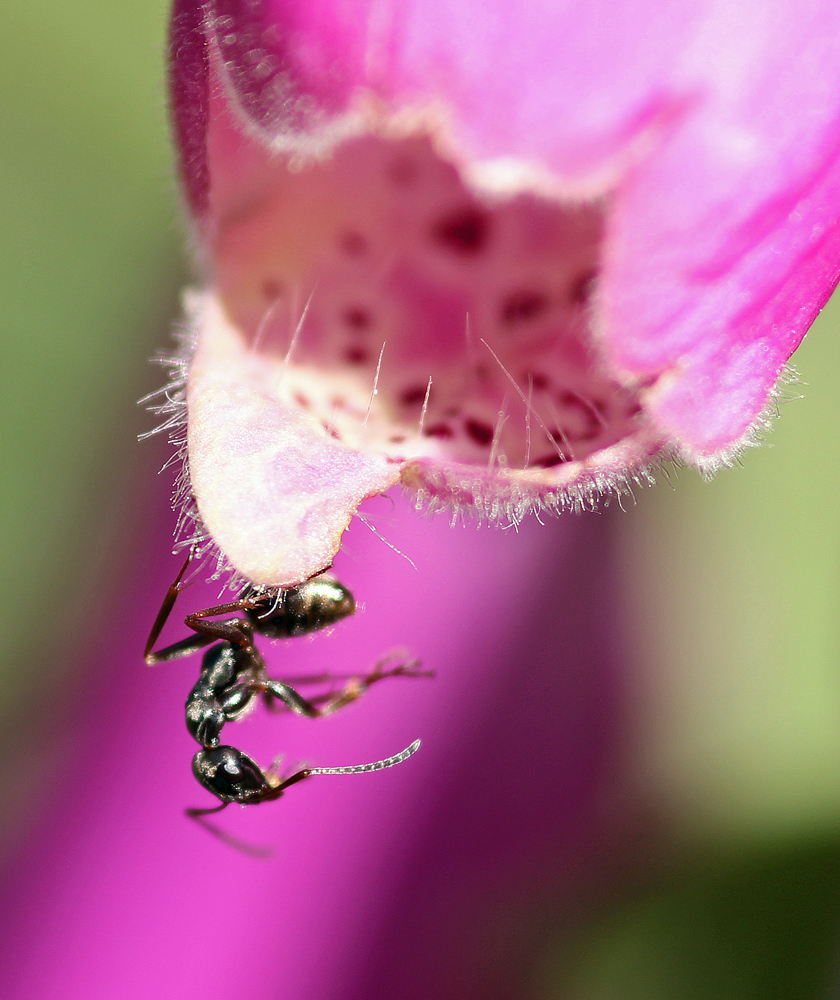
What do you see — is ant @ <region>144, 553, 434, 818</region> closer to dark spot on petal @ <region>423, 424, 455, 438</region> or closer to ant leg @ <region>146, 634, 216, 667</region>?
ant leg @ <region>146, 634, 216, 667</region>

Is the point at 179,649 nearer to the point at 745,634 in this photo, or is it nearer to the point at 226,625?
the point at 226,625

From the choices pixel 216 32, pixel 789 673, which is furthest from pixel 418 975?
pixel 216 32

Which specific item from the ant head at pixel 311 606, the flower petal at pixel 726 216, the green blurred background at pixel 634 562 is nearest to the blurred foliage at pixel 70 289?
the green blurred background at pixel 634 562

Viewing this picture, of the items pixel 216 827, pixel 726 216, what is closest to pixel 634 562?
pixel 216 827

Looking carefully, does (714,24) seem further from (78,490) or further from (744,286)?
(78,490)

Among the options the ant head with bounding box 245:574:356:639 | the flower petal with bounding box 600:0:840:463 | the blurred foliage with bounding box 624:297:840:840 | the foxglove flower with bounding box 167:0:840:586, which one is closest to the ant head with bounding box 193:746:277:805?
the ant head with bounding box 245:574:356:639
